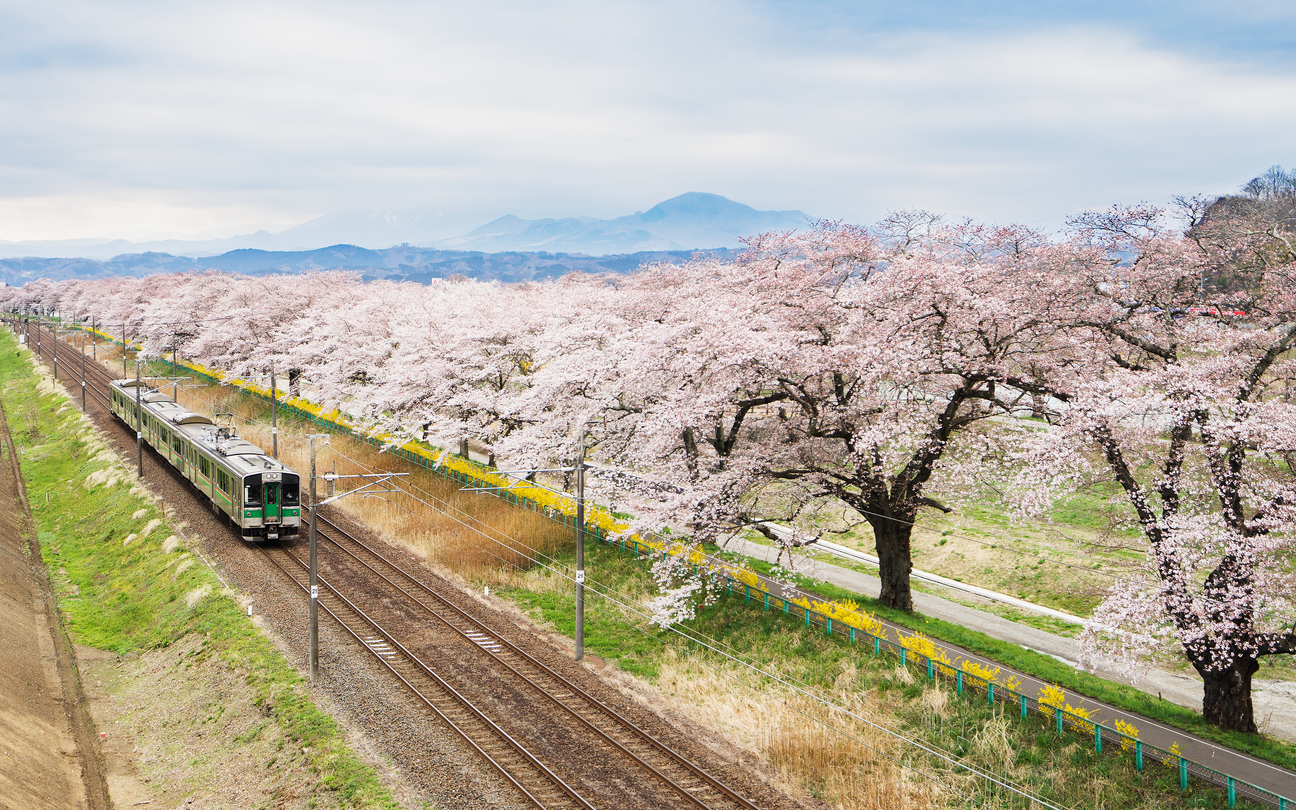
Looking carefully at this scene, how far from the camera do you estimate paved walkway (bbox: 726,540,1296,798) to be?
15.7 metres

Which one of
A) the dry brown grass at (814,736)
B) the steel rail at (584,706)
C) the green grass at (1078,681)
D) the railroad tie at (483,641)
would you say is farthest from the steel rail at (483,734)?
the green grass at (1078,681)

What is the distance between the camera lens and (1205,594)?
15922 millimetres

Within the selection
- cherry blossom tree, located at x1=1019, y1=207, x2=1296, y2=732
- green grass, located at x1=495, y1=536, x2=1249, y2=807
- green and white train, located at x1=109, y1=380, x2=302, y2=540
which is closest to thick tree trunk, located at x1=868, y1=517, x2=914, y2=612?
green grass, located at x1=495, y1=536, x2=1249, y2=807

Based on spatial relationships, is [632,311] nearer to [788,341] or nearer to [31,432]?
[788,341]

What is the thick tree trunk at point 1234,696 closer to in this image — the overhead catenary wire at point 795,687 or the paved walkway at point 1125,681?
the paved walkway at point 1125,681

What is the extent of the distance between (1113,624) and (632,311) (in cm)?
2242

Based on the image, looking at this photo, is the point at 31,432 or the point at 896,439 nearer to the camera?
the point at 896,439

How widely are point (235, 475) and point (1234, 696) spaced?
1222 inches

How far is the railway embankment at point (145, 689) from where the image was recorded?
16.7 metres

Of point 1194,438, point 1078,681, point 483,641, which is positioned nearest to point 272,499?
point 483,641

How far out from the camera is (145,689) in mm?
22359

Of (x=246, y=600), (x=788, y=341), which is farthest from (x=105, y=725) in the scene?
(x=788, y=341)

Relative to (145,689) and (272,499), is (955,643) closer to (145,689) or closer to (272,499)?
(145,689)

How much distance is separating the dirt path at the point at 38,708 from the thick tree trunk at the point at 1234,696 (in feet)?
75.7
